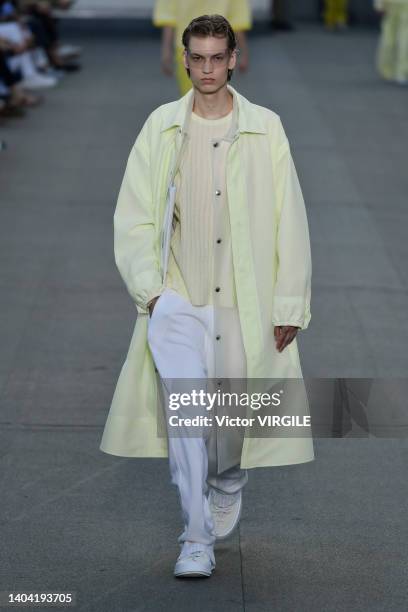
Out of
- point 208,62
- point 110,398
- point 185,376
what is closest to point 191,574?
point 185,376

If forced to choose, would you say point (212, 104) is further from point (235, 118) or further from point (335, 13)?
point (335, 13)

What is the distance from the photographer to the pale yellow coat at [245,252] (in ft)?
15.8

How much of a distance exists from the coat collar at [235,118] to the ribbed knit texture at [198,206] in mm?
38

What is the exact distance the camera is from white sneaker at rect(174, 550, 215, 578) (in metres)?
4.76

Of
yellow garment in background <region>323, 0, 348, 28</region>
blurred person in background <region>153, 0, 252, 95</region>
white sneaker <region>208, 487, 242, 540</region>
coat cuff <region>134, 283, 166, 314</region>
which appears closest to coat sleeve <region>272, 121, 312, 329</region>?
coat cuff <region>134, 283, 166, 314</region>

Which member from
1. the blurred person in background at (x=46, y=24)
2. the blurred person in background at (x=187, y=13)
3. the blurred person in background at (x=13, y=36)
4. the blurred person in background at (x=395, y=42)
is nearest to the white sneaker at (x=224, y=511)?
the blurred person in background at (x=187, y=13)

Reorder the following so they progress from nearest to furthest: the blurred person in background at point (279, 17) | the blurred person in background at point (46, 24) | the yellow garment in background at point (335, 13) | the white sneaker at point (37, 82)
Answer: the white sneaker at point (37, 82) → the blurred person in background at point (46, 24) → the blurred person in background at point (279, 17) → the yellow garment in background at point (335, 13)

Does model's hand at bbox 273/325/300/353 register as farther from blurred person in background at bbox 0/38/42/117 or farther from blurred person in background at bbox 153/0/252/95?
blurred person in background at bbox 0/38/42/117

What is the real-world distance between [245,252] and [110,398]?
2316 millimetres

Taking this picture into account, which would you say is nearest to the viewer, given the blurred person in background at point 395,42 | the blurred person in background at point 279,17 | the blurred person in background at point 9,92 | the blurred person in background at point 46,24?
the blurred person in background at point 9,92

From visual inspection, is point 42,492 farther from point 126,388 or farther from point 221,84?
point 221,84

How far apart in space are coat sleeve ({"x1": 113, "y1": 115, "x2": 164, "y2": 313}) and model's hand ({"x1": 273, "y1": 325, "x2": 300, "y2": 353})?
1.50ft

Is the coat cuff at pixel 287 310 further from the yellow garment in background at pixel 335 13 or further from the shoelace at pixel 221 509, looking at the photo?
the yellow garment in background at pixel 335 13

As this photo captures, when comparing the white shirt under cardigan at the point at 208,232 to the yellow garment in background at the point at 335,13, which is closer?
the white shirt under cardigan at the point at 208,232
